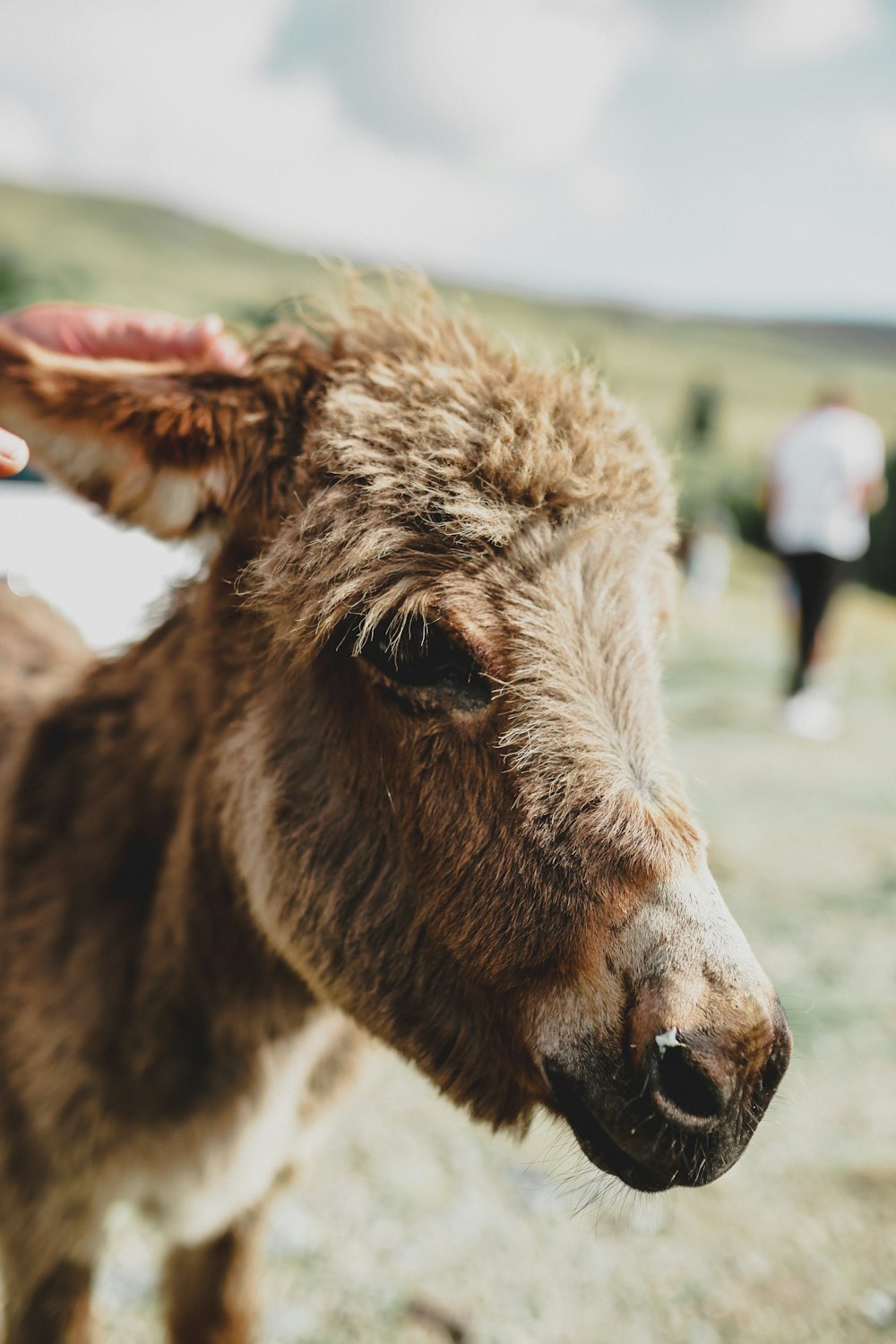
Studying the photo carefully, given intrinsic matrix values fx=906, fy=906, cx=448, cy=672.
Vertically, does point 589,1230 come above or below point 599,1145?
below

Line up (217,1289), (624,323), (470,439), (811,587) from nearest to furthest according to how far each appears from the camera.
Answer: (470,439) < (217,1289) < (811,587) < (624,323)

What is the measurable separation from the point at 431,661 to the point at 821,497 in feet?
26.6

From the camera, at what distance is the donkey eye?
1.79m

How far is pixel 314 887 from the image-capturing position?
1909 mm

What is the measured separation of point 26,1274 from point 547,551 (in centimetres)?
219

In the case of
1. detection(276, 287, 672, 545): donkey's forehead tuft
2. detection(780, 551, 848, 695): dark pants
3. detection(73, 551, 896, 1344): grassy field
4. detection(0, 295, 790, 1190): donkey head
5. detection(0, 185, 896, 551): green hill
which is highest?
detection(0, 185, 896, 551): green hill

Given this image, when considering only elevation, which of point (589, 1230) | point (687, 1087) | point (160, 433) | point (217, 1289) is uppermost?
point (160, 433)

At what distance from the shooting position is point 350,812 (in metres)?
1.92

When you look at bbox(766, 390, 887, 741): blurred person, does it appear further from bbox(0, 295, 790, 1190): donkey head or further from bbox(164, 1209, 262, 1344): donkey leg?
bbox(164, 1209, 262, 1344): donkey leg

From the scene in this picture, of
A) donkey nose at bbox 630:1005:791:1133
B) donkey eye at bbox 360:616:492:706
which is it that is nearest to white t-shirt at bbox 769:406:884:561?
donkey eye at bbox 360:616:492:706

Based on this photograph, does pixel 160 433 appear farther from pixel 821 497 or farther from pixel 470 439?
pixel 821 497

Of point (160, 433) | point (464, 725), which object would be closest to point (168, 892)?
point (464, 725)

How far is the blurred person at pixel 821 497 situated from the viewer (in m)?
8.89

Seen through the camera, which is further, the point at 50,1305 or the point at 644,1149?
the point at 50,1305
